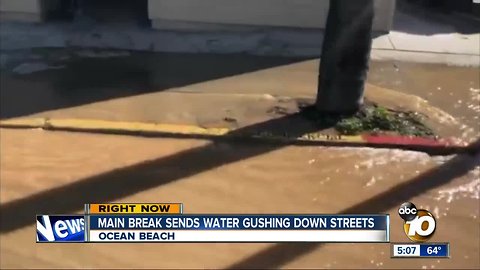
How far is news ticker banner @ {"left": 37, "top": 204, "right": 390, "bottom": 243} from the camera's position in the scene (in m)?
4.96

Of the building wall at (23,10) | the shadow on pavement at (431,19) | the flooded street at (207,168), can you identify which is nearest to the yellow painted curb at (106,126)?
the flooded street at (207,168)

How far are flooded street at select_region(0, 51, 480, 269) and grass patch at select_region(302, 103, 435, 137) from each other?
0.40 meters

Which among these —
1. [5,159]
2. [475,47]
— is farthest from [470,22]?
[5,159]

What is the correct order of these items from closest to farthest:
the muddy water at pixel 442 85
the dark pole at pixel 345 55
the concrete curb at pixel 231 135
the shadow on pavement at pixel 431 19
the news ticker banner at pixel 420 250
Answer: the news ticker banner at pixel 420 250 < the concrete curb at pixel 231 135 < the dark pole at pixel 345 55 < the muddy water at pixel 442 85 < the shadow on pavement at pixel 431 19

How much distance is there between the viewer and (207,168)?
→ 20.5ft

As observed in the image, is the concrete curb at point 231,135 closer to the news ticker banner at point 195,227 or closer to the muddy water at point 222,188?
the muddy water at point 222,188

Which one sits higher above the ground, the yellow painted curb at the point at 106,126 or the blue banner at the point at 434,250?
the yellow painted curb at the point at 106,126

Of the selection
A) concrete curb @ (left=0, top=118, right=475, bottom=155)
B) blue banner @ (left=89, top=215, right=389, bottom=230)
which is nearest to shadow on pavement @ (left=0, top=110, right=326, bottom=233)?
concrete curb @ (left=0, top=118, right=475, bottom=155)

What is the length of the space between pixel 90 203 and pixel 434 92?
195 inches

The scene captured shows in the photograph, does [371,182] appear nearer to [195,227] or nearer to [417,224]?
[417,224]

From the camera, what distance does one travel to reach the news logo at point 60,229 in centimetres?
496

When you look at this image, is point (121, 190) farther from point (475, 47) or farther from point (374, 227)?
point (475, 47)

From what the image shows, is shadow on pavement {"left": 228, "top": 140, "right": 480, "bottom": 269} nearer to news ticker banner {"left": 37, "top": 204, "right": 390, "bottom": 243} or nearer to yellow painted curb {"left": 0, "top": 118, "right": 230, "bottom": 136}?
news ticker banner {"left": 37, "top": 204, "right": 390, "bottom": 243}

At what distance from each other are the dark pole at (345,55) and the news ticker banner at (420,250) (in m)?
2.57
